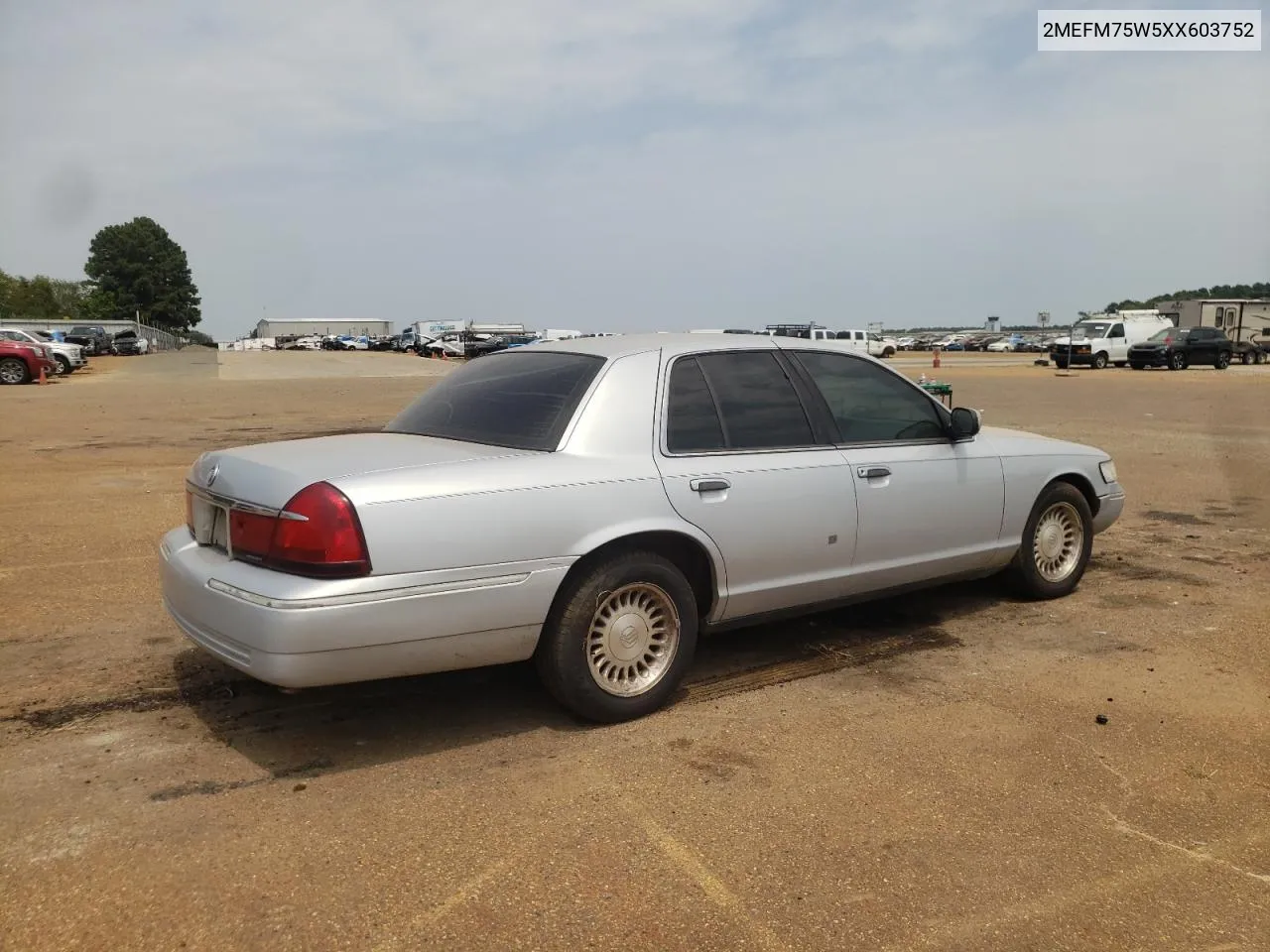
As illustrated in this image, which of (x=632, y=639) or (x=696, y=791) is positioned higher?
(x=632, y=639)

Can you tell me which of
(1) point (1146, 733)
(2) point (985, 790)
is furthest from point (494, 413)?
(1) point (1146, 733)

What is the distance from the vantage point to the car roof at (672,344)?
4605mm

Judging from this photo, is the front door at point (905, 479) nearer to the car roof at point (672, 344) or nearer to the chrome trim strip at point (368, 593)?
the car roof at point (672, 344)

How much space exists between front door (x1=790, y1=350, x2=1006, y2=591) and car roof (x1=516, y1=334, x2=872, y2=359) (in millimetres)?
110

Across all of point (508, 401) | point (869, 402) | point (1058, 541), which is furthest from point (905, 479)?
point (508, 401)

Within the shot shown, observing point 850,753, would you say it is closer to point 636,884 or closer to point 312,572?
point 636,884

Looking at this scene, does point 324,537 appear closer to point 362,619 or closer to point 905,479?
point 362,619

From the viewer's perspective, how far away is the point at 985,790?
3.56 meters

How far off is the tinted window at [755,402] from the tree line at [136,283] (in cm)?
12811

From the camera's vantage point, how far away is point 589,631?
3957 mm

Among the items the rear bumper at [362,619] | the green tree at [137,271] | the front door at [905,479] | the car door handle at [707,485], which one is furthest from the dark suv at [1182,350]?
the green tree at [137,271]

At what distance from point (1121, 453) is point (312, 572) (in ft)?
38.6

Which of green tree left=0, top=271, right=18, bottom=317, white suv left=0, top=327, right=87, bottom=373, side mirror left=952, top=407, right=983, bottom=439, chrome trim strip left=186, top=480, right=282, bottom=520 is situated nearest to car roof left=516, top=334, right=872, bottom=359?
side mirror left=952, top=407, right=983, bottom=439

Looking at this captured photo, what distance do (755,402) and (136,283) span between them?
463 feet
